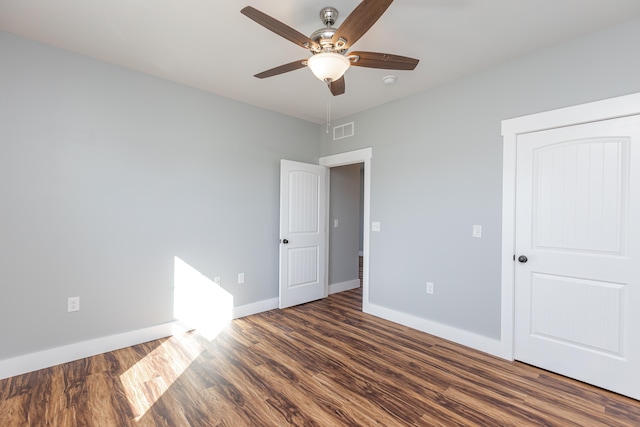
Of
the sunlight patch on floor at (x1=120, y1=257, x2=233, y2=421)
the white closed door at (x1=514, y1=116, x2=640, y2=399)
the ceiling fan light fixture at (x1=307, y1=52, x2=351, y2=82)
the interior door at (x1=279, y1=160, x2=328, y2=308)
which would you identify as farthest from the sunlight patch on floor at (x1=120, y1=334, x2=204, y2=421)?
the white closed door at (x1=514, y1=116, x2=640, y2=399)

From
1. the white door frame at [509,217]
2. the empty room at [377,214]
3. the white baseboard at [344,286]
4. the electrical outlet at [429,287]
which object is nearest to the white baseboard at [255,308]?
the empty room at [377,214]

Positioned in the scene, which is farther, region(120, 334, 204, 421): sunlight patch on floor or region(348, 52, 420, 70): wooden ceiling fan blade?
region(120, 334, 204, 421): sunlight patch on floor

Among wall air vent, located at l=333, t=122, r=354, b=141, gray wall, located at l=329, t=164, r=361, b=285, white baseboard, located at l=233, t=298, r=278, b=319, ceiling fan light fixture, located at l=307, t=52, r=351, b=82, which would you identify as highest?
wall air vent, located at l=333, t=122, r=354, b=141

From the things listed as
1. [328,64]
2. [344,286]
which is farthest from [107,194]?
[344,286]

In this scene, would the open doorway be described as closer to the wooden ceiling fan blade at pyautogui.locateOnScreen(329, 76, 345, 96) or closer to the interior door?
the interior door

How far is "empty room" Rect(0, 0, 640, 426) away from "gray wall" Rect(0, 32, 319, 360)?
0.7 inches

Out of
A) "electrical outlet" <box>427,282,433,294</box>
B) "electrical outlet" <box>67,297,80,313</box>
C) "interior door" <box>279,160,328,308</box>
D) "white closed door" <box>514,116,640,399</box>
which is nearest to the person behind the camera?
"white closed door" <box>514,116,640,399</box>

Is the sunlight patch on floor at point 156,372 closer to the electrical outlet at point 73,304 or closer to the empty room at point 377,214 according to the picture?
the empty room at point 377,214

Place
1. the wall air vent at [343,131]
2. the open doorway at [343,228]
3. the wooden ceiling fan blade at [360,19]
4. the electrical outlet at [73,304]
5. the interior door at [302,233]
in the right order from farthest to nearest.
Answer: the open doorway at [343,228], the wall air vent at [343,131], the interior door at [302,233], the electrical outlet at [73,304], the wooden ceiling fan blade at [360,19]

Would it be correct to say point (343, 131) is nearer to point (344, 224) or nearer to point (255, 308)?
point (344, 224)

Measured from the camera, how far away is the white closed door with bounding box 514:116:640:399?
6.95ft

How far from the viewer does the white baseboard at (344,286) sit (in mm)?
4726

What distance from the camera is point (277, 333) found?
3170 mm

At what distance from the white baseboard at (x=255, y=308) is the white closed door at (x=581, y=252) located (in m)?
2.77
